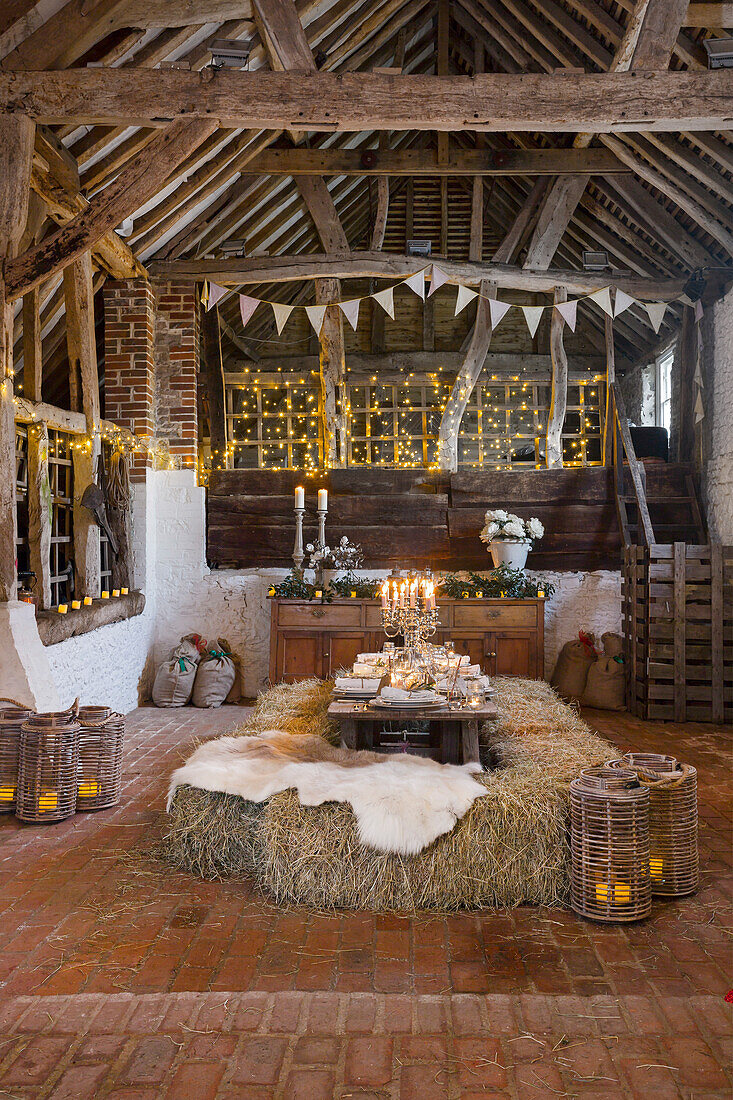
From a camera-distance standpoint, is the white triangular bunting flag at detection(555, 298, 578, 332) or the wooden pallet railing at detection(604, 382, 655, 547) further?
the white triangular bunting flag at detection(555, 298, 578, 332)

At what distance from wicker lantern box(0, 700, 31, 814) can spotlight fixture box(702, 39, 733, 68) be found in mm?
5742

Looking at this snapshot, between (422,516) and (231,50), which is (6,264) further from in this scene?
(422,516)

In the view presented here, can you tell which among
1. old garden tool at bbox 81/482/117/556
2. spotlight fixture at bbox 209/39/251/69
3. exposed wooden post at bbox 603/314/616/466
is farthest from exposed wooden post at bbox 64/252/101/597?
exposed wooden post at bbox 603/314/616/466

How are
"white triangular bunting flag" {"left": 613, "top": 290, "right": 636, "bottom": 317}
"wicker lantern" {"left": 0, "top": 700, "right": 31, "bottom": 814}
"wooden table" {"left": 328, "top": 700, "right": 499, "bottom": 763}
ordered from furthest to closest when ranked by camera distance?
"white triangular bunting flag" {"left": 613, "top": 290, "right": 636, "bottom": 317} → "wicker lantern" {"left": 0, "top": 700, "right": 31, "bottom": 814} → "wooden table" {"left": 328, "top": 700, "right": 499, "bottom": 763}

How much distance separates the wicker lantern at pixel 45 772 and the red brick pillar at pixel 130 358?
11.8 ft

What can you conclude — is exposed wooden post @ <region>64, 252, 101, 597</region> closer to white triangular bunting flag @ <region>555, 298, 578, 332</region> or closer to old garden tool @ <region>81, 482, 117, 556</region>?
old garden tool @ <region>81, 482, 117, 556</region>

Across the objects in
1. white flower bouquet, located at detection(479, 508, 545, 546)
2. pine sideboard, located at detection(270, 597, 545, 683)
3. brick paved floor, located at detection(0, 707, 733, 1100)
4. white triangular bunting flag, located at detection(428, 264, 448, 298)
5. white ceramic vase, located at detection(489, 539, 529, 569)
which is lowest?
brick paved floor, located at detection(0, 707, 733, 1100)

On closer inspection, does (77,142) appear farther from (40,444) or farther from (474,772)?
(474,772)

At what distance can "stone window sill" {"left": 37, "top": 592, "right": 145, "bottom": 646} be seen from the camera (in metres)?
5.31

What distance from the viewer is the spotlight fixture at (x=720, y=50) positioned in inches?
204

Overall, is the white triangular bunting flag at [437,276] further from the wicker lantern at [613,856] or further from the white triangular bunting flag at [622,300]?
the wicker lantern at [613,856]

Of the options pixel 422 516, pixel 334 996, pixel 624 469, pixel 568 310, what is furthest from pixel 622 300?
pixel 334 996

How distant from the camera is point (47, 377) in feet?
26.5

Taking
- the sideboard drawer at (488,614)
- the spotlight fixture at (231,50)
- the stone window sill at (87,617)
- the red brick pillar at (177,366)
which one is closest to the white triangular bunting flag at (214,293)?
the red brick pillar at (177,366)
